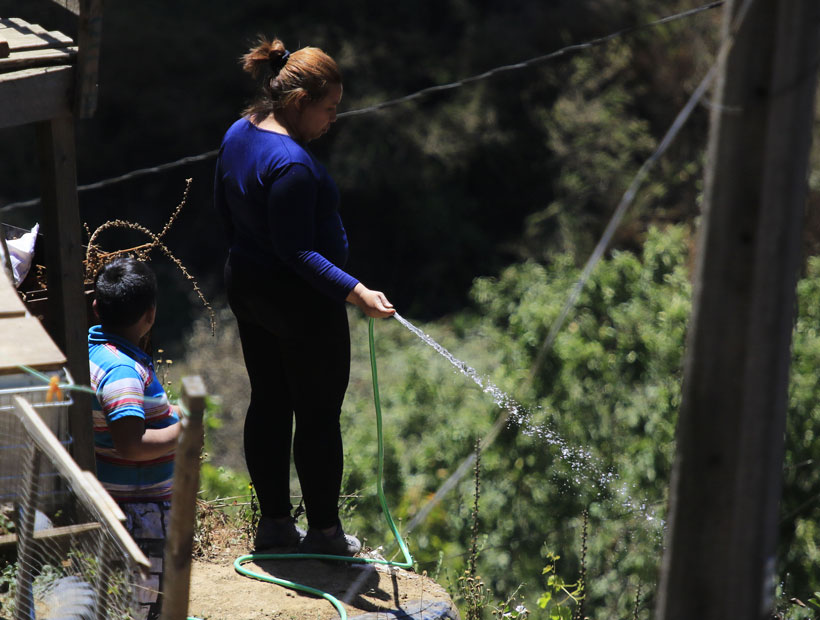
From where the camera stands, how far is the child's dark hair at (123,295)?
2502mm

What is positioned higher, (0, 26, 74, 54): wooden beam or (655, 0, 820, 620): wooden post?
(0, 26, 74, 54): wooden beam

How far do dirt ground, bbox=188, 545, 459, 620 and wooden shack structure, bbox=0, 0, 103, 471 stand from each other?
63cm

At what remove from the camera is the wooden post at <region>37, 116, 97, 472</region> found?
251 centimetres

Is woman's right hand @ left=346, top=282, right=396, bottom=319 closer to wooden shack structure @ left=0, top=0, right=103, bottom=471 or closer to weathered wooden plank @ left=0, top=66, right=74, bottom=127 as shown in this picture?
wooden shack structure @ left=0, top=0, right=103, bottom=471

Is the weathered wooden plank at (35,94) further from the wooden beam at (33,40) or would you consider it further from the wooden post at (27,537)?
the wooden post at (27,537)

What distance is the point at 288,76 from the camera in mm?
2557

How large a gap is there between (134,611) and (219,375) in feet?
31.1

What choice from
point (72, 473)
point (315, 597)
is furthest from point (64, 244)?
point (315, 597)

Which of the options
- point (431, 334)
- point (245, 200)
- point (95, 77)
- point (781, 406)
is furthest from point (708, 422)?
point (431, 334)

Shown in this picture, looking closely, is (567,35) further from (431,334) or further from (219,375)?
(219,375)

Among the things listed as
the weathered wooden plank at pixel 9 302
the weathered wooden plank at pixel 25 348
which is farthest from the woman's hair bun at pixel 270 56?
the weathered wooden plank at pixel 25 348

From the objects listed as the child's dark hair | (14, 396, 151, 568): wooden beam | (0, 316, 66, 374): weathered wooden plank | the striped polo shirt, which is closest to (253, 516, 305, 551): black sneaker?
the striped polo shirt

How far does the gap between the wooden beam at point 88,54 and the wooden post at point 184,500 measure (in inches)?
46.1

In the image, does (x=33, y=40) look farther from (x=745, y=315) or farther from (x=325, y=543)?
(x=745, y=315)
